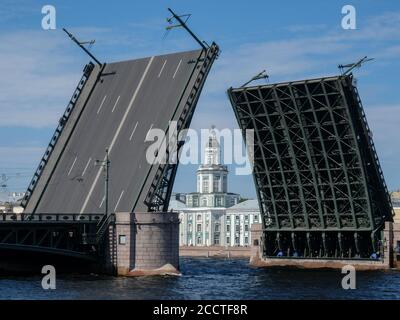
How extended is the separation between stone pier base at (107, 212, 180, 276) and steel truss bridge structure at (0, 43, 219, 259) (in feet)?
4.37

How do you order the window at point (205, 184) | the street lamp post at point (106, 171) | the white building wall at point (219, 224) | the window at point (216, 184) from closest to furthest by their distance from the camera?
the street lamp post at point (106, 171)
the white building wall at point (219, 224)
the window at point (216, 184)
the window at point (205, 184)

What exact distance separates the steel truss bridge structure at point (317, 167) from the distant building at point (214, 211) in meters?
63.4

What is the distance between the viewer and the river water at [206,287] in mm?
40688

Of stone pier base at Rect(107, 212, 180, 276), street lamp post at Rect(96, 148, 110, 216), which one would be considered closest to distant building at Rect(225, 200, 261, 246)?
street lamp post at Rect(96, 148, 110, 216)

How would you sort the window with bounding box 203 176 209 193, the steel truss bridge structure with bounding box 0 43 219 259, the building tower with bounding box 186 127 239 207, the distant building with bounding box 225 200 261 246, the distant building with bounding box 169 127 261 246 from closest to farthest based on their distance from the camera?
1. the steel truss bridge structure with bounding box 0 43 219 259
2. the distant building with bounding box 225 200 261 246
3. the distant building with bounding box 169 127 261 246
4. the building tower with bounding box 186 127 239 207
5. the window with bounding box 203 176 209 193

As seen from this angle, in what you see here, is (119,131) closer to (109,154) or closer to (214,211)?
(109,154)

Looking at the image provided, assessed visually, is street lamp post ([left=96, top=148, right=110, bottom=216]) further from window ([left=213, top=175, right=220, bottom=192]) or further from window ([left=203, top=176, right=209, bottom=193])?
window ([left=203, top=176, right=209, bottom=193])

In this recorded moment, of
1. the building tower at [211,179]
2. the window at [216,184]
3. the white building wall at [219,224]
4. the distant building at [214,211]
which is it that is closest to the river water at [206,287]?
the white building wall at [219,224]

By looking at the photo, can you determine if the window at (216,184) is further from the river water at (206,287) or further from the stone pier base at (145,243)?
the stone pier base at (145,243)

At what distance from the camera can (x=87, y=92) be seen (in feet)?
205

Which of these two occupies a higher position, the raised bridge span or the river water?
the raised bridge span

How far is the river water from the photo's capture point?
40688 millimetres

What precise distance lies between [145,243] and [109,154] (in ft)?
26.1
